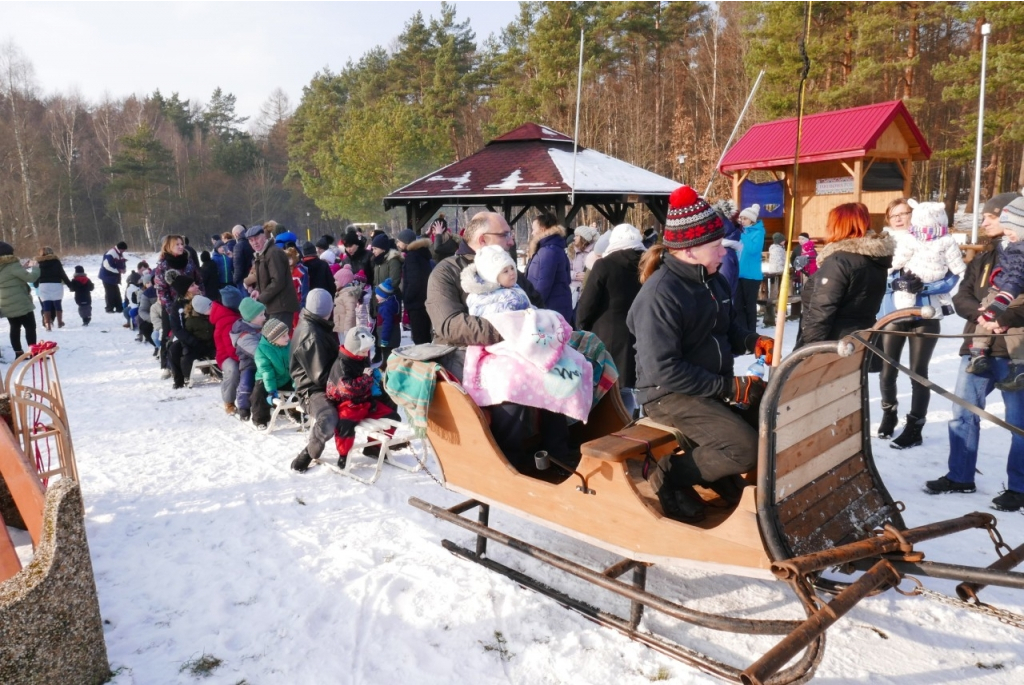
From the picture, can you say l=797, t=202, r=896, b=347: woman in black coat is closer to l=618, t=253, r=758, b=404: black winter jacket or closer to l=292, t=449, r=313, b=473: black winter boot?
l=618, t=253, r=758, b=404: black winter jacket

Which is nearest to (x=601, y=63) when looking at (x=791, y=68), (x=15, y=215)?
(x=791, y=68)

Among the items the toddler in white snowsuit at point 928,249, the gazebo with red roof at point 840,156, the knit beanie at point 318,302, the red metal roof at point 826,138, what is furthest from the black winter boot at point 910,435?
the gazebo with red roof at point 840,156

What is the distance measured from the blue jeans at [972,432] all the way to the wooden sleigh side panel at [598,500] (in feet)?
7.76

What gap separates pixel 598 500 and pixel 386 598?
1.24 meters

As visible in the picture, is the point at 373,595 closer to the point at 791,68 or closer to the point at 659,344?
the point at 659,344

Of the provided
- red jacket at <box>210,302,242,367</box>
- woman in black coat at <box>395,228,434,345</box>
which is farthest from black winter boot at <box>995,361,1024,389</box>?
red jacket at <box>210,302,242,367</box>

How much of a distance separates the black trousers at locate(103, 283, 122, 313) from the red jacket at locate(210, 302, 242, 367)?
10539mm

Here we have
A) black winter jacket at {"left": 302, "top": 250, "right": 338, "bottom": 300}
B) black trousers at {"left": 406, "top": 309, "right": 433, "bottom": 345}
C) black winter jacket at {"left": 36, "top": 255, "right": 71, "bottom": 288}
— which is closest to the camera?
black trousers at {"left": 406, "top": 309, "right": 433, "bottom": 345}

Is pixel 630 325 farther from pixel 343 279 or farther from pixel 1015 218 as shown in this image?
pixel 343 279

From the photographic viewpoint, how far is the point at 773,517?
240cm

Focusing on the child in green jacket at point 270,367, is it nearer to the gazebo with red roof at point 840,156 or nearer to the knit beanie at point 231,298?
the knit beanie at point 231,298

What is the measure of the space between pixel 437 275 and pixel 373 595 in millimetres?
1726

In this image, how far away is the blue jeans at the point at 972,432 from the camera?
427cm

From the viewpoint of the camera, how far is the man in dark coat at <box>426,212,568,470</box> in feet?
11.5
